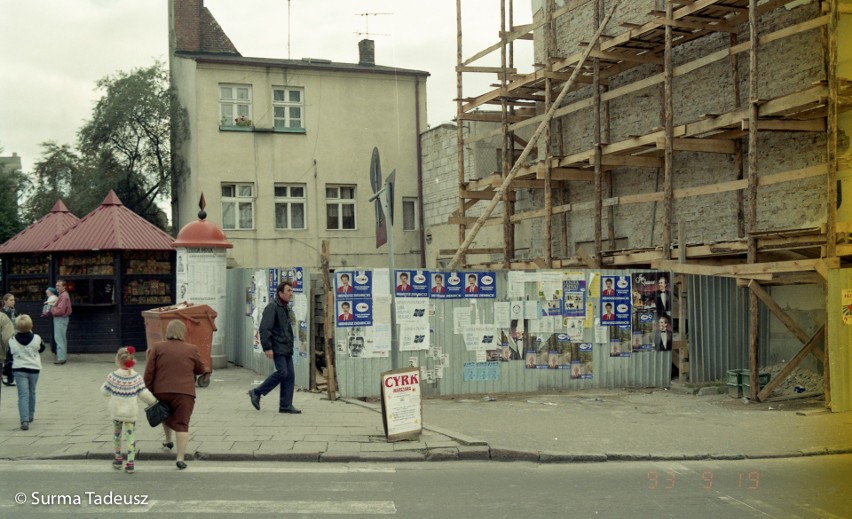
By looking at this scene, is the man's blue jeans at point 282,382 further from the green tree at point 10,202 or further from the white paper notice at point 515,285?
the green tree at point 10,202

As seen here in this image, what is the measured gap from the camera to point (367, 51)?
33062 mm

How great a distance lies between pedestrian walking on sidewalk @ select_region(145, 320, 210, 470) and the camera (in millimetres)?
8883

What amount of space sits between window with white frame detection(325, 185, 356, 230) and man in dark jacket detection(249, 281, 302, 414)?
712 inches

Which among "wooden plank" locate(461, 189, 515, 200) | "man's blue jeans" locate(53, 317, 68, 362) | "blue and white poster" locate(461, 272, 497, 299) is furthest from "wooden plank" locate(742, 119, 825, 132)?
"man's blue jeans" locate(53, 317, 68, 362)

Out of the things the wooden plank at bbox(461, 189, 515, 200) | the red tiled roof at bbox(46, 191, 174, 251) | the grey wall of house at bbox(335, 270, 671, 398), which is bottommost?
the grey wall of house at bbox(335, 270, 671, 398)

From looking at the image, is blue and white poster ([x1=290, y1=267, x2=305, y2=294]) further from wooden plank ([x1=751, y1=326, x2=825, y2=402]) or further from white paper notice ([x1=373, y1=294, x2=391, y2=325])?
wooden plank ([x1=751, y1=326, x2=825, y2=402])

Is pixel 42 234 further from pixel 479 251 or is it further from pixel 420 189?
pixel 420 189

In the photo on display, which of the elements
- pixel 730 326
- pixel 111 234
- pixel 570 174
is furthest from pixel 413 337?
pixel 111 234

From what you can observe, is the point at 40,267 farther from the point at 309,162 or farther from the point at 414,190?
the point at 414,190

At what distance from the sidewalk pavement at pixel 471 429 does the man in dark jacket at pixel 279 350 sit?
0.89ft

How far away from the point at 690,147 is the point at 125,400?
1177 centimetres

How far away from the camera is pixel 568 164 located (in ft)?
64.5

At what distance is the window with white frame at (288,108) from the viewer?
97.5ft

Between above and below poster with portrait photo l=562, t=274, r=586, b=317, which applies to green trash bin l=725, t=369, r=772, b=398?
below
